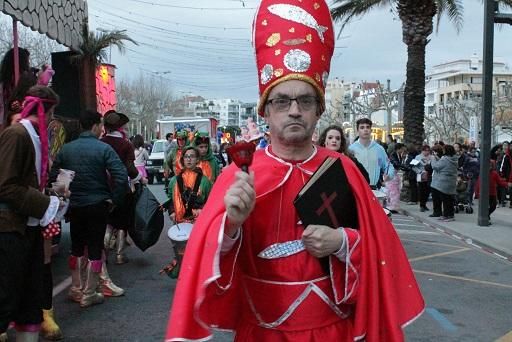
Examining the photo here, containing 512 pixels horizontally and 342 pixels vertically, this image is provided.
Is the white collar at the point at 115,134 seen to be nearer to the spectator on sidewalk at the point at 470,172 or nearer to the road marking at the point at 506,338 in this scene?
the road marking at the point at 506,338

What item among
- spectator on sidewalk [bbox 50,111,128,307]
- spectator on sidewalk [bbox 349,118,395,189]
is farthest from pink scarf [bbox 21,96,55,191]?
spectator on sidewalk [bbox 349,118,395,189]

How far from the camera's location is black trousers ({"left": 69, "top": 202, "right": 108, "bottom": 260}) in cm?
590

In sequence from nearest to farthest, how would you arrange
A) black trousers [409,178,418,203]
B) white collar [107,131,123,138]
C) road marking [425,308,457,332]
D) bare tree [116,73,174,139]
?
road marking [425,308,457,332], white collar [107,131,123,138], black trousers [409,178,418,203], bare tree [116,73,174,139]

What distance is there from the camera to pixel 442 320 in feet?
19.1

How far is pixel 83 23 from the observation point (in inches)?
387

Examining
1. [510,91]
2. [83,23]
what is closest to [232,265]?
[83,23]

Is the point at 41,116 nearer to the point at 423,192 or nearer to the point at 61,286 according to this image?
the point at 61,286

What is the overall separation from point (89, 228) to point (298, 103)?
165 inches

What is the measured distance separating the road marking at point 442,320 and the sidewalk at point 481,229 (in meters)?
3.76

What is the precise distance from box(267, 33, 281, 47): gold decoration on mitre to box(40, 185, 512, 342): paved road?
141 inches

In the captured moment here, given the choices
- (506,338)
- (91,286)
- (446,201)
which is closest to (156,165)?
(446,201)

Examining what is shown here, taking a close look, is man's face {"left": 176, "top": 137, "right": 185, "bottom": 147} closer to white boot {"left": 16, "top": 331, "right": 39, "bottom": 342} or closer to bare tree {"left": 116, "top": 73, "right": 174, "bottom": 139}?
white boot {"left": 16, "top": 331, "right": 39, "bottom": 342}

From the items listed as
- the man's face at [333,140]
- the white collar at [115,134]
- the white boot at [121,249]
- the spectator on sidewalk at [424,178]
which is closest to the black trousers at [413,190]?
the spectator on sidewalk at [424,178]

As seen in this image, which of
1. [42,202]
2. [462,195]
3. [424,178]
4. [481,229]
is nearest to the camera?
[42,202]
